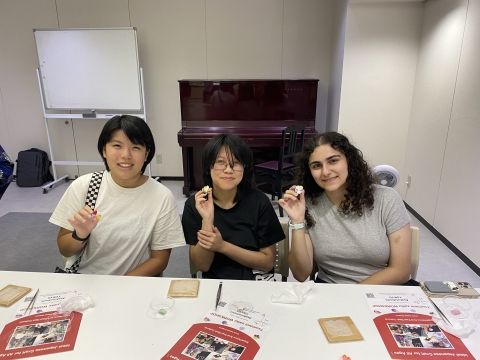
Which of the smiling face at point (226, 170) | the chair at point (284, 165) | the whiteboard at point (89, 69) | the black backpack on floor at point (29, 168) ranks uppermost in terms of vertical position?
the whiteboard at point (89, 69)

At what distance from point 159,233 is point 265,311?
2.04 ft

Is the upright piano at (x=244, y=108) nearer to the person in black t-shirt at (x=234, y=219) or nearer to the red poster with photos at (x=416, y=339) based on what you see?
the person in black t-shirt at (x=234, y=219)

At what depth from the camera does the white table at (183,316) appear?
863 mm

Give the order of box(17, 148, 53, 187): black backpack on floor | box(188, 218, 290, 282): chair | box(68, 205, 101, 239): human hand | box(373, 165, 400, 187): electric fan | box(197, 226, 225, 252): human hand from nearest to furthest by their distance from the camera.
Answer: box(68, 205, 101, 239): human hand → box(197, 226, 225, 252): human hand → box(188, 218, 290, 282): chair → box(373, 165, 400, 187): electric fan → box(17, 148, 53, 187): black backpack on floor

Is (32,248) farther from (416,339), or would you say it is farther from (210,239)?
(416,339)

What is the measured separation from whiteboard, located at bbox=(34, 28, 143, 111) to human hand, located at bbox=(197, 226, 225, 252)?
3422 mm

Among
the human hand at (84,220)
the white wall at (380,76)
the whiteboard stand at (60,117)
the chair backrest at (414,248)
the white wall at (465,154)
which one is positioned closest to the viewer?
the human hand at (84,220)

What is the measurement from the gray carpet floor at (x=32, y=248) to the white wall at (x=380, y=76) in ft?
7.94

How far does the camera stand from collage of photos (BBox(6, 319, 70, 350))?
887 mm

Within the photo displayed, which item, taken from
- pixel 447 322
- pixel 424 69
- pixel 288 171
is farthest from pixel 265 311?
pixel 424 69

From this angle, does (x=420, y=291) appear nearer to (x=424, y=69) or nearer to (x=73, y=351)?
(x=73, y=351)

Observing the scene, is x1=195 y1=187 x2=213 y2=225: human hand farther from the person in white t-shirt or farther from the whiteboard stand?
the whiteboard stand

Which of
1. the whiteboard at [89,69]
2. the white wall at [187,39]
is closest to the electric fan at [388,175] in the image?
the white wall at [187,39]

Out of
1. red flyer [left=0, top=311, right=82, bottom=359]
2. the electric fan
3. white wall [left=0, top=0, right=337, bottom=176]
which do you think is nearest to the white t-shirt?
red flyer [left=0, top=311, right=82, bottom=359]
